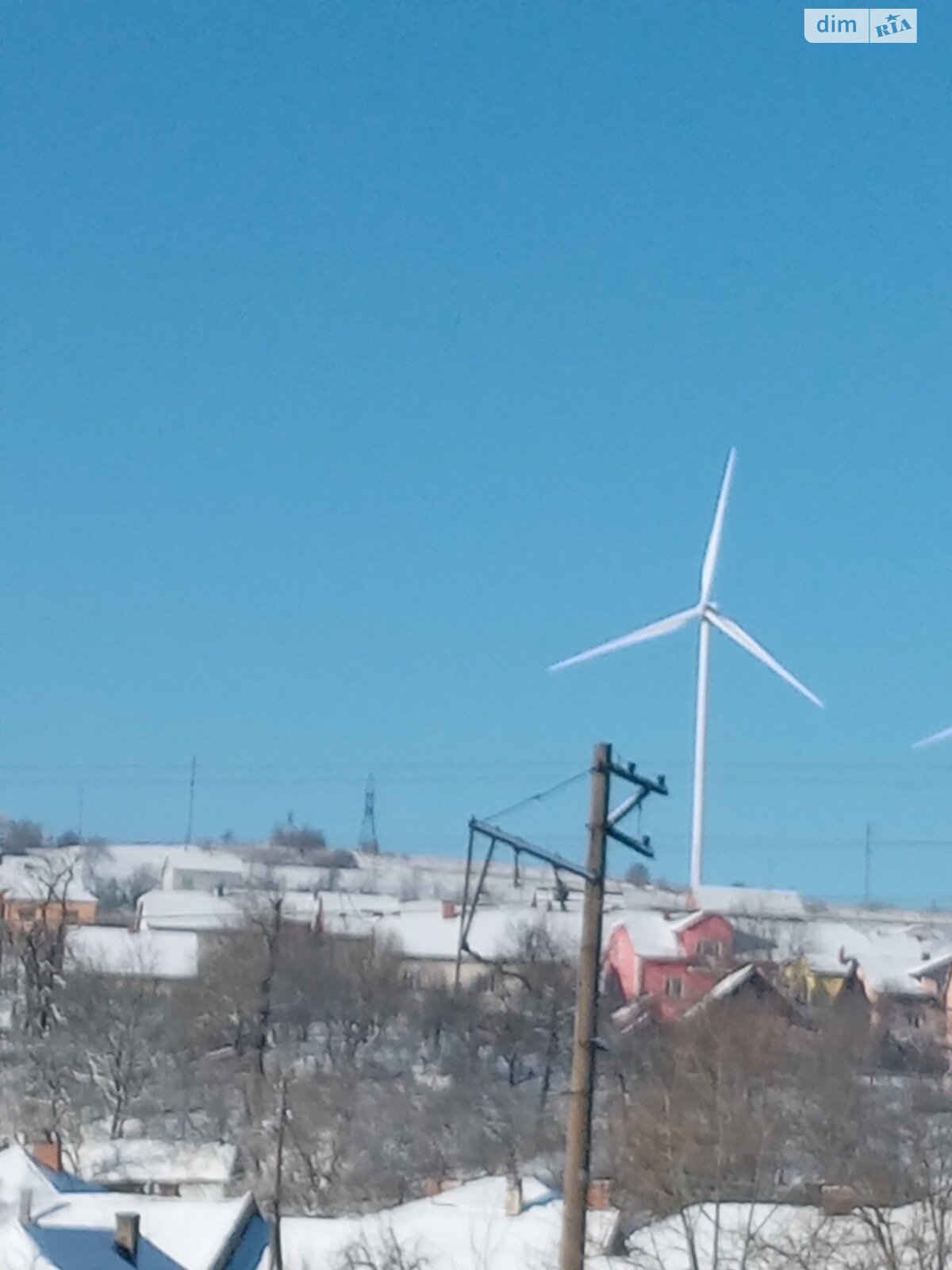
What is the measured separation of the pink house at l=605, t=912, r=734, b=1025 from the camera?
78.5 meters

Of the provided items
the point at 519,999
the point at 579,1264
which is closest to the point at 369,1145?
the point at 519,999

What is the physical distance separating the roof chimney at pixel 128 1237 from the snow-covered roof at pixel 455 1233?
2.91 metres

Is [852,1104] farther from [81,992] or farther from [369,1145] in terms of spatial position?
[81,992]

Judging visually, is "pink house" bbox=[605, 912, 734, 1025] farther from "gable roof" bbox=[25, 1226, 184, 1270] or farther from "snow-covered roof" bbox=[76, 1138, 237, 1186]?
"gable roof" bbox=[25, 1226, 184, 1270]

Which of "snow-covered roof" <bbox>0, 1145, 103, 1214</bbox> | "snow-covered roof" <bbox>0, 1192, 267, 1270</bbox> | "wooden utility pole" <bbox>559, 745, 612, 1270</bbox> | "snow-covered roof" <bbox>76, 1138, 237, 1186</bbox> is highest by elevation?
"wooden utility pole" <bbox>559, 745, 612, 1270</bbox>

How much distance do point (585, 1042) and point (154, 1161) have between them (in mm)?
43886

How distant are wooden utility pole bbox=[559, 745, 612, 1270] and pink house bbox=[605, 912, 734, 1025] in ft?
196

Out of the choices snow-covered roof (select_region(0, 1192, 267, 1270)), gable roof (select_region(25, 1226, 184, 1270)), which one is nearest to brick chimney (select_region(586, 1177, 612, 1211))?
snow-covered roof (select_region(0, 1192, 267, 1270))

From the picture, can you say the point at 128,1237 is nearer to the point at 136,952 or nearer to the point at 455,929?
the point at 136,952

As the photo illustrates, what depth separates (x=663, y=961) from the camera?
271ft

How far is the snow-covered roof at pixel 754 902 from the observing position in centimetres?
13101

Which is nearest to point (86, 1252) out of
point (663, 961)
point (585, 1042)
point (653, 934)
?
point (585, 1042)

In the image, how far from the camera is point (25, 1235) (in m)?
33.6

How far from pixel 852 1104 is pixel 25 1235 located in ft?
97.8
